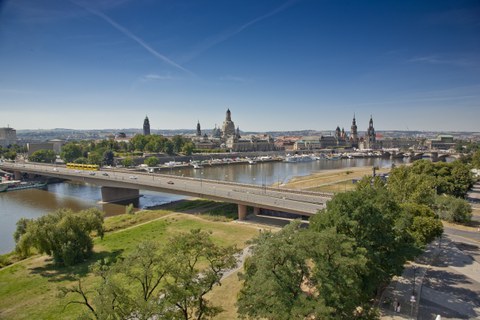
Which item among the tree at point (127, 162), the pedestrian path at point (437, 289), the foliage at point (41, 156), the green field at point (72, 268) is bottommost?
the green field at point (72, 268)

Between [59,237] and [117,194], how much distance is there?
116 ft

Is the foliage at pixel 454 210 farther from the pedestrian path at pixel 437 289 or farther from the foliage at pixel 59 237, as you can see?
the foliage at pixel 59 237

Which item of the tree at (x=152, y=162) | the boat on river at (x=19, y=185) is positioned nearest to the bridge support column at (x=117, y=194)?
the boat on river at (x=19, y=185)

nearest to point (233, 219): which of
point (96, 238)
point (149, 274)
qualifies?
point (96, 238)

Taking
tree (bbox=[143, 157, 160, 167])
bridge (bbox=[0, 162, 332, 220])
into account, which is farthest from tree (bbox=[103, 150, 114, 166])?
bridge (bbox=[0, 162, 332, 220])

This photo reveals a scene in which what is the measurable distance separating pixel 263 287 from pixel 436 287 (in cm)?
1576

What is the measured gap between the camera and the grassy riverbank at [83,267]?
70.7 ft

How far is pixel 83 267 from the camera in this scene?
93.4ft

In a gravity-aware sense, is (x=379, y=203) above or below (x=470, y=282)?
above

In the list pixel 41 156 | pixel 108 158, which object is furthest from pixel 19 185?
pixel 41 156

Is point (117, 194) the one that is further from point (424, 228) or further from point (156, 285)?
point (424, 228)

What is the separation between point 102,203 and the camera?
60.2m

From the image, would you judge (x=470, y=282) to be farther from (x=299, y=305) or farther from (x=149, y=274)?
(x=149, y=274)

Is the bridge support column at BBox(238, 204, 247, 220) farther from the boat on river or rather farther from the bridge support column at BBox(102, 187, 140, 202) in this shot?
the boat on river
